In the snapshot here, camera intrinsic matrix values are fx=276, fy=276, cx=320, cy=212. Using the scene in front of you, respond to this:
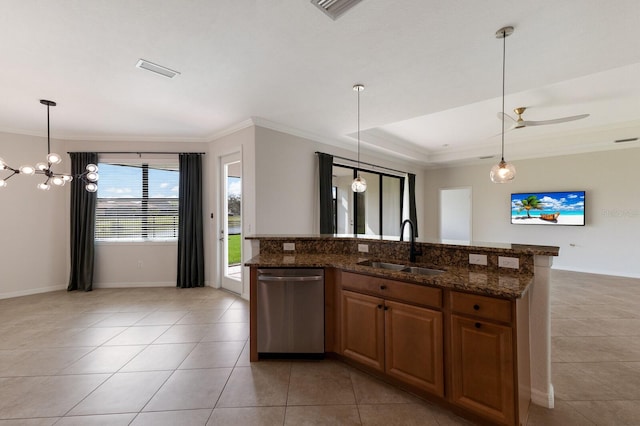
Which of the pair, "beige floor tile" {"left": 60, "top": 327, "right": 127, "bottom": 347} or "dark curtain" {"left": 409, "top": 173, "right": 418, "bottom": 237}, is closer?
"beige floor tile" {"left": 60, "top": 327, "right": 127, "bottom": 347}

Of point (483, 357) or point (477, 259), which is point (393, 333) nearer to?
point (483, 357)

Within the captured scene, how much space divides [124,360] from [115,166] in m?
3.96

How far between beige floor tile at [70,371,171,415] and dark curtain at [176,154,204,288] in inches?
110

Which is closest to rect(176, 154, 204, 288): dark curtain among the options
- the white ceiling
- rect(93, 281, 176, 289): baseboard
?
rect(93, 281, 176, 289): baseboard

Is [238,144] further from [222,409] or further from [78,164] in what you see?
[222,409]

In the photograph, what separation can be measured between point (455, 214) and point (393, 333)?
8.41 meters

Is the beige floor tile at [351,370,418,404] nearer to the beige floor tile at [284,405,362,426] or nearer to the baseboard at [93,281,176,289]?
the beige floor tile at [284,405,362,426]

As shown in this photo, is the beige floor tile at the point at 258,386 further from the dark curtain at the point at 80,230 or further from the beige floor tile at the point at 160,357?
the dark curtain at the point at 80,230

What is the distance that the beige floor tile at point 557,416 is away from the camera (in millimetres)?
1797

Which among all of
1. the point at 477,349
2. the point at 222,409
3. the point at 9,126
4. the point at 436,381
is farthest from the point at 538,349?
the point at 9,126

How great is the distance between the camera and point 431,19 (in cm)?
205

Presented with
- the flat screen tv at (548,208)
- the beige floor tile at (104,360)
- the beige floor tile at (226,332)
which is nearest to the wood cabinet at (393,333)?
the beige floor tile at (226,332)

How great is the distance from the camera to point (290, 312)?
259cm

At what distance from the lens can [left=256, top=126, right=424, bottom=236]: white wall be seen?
4262mm
